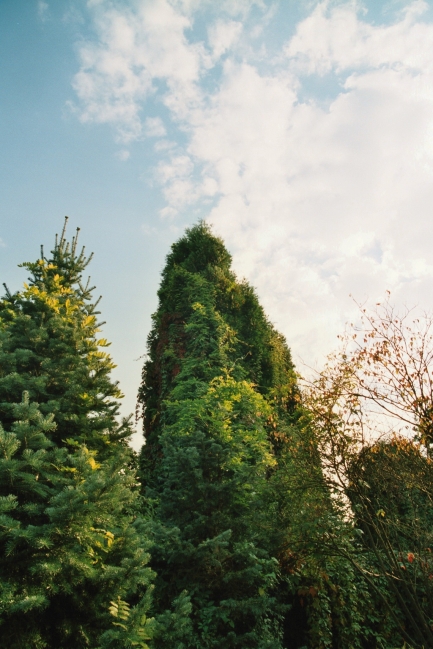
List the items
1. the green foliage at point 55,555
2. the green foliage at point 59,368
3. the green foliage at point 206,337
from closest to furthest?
the green foliage at point 55,555, the green foliage at point 59,368, the green foliage at point 206,337

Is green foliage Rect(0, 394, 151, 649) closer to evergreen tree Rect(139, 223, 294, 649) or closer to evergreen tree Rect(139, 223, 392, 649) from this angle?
evergreen tree Rect(139, 223, 392, 649)

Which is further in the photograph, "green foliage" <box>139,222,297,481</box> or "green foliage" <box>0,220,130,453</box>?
"green foliage" <box>139,222,297,481</box>

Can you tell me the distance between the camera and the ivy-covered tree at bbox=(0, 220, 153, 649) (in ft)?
13.3

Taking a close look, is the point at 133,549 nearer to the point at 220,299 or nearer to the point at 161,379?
the point at 161,379

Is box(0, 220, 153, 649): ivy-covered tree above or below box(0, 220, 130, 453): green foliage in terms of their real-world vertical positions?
below

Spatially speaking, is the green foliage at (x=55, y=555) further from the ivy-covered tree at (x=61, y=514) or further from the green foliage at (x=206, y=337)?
the green foliage at (x=206, y=337)

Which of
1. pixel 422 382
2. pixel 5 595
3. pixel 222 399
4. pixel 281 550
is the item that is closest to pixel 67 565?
pixel 5 595

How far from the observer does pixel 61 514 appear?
160 inches

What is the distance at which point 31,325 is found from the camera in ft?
20.6

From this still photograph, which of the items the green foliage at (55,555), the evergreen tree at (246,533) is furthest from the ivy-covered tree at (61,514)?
the evergreen tree at (246,533)

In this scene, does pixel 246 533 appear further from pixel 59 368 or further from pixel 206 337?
pixel 206 337

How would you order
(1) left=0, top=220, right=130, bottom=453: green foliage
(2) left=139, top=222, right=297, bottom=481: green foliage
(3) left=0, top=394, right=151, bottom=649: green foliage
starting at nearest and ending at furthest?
(3) left=0, top=394, right=151, bottom=649: green foliage
(1) left=0, top=220, right=130, bottom=453: green foliage
(2) left=139, top=222, right=297, bottom=481: green foliage

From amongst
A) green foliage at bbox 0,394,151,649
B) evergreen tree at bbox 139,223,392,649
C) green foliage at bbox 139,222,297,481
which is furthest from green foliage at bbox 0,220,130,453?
green foliage at bbox 139,222,297,481

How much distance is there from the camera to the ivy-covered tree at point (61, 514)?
4051mm
